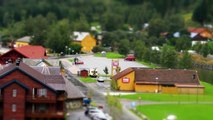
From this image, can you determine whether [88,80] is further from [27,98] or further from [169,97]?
[27,98]

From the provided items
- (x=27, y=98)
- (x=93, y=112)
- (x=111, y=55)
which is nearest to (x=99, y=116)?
(x=93, y=112)

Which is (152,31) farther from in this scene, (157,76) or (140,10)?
(157,76)

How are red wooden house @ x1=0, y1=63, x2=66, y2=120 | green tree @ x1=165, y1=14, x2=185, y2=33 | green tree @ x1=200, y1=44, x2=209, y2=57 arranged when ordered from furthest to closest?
1. green tree @ x1=165, y1=14, x2=185, y2=33
2. green tree @ x1=200, y1=44, x2=209, y2=57
3. red wooden house @ x1=0, y1=63, x2=66, y2=120

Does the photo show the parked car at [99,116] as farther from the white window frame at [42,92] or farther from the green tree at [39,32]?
the green tree at [39,32]

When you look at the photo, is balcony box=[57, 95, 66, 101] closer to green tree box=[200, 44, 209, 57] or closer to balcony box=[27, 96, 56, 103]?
balcony box=[27, 96, 56, 103]

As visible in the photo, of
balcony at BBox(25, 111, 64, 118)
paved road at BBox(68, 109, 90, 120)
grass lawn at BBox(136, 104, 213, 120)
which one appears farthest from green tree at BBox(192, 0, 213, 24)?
balcony at BBox(25, 111, 64, 118)

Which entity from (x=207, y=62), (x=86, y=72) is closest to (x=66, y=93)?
(x=86, y=72)
